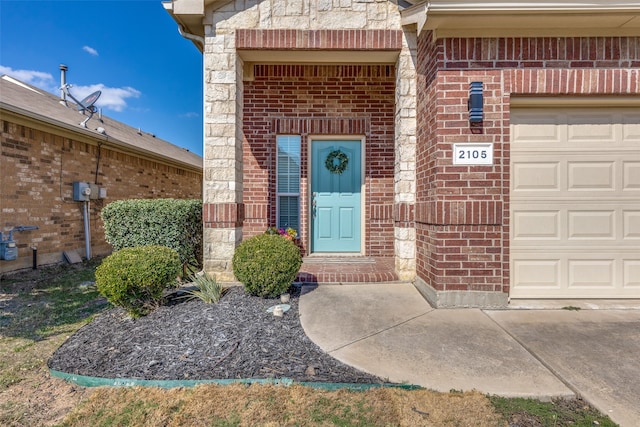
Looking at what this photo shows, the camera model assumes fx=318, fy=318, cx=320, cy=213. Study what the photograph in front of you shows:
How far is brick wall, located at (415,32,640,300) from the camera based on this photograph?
342 cm

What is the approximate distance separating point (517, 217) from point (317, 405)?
3.03 meters

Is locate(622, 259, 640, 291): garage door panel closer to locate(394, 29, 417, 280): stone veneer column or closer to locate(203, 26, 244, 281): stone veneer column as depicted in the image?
locate(394, 29, 417, 280): stone veneer column

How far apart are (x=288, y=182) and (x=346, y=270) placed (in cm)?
193

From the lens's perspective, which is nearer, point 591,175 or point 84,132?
point 591,175

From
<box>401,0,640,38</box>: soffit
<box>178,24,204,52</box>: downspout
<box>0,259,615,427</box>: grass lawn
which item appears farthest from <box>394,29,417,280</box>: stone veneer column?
<box>178,24,204,52</box>: downspout

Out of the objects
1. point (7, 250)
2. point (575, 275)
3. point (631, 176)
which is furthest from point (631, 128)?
point (7, 250)

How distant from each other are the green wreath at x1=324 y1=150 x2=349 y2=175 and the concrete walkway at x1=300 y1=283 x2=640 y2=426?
258 cm

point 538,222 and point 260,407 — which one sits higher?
point 538,222

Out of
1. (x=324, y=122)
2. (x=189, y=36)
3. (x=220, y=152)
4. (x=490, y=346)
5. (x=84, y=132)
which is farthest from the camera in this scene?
(x=84, y=132)

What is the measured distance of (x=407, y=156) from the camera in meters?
4.22

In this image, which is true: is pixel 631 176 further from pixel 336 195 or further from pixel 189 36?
pixel 189 36

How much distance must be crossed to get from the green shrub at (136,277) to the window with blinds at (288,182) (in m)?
2.45

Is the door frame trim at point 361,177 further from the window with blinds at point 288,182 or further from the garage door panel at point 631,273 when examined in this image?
the garage door panel at point 631,273

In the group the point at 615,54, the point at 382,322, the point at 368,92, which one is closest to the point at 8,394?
the point at 382,322
